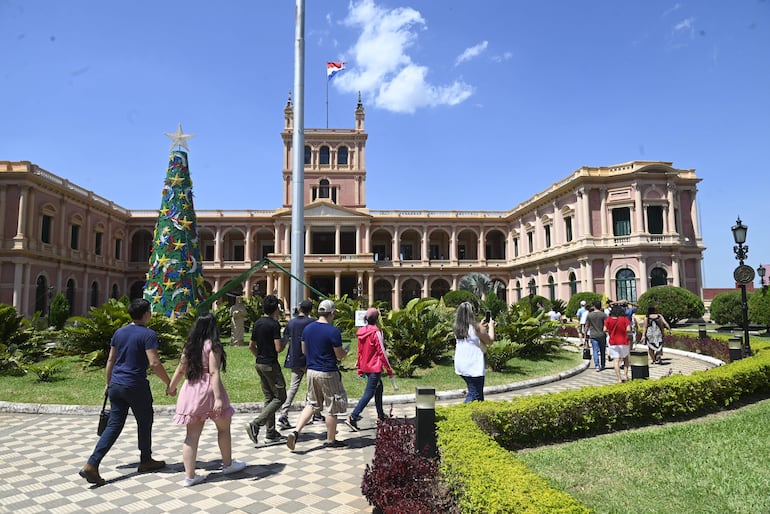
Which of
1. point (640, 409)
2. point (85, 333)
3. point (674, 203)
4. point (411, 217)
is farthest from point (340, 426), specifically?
point (411, 217)

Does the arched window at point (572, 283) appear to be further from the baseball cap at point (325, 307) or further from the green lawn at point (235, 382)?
the baseball cap at point (325, 307)

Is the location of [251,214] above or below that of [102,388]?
above

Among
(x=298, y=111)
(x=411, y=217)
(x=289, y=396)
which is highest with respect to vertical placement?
(x=411, y=217)

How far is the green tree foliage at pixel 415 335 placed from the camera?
35.8 ft

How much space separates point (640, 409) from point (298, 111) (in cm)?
953

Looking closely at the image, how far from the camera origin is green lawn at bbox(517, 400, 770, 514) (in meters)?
3.56

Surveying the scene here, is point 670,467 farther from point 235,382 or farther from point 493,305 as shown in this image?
point 493,305

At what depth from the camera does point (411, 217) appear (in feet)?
141

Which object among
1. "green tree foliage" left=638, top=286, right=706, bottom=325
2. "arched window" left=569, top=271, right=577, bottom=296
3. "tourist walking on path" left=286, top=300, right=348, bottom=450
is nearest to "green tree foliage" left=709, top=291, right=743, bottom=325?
"green tree foliage" left=638, top=286, right=706, bottom=325

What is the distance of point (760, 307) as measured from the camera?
58.7 ft

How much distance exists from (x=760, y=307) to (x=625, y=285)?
37.7ft

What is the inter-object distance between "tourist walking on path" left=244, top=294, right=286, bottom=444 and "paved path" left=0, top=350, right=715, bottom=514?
0.30 meters

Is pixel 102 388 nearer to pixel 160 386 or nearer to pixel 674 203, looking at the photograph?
pixel 160 386

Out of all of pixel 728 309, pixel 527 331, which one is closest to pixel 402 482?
pixel 527 331
